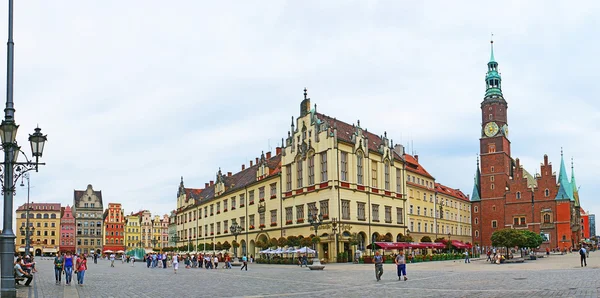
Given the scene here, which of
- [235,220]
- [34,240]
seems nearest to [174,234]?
[235,220]

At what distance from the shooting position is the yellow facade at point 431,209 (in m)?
81.5

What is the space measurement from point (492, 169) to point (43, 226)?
4429 inches

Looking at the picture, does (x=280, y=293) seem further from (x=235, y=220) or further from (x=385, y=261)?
(x=235, y=220)

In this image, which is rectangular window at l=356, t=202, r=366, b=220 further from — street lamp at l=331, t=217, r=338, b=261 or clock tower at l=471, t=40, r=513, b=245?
clock tower at l=471, t=40, r=513, b=245

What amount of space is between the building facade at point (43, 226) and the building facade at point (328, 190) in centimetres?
9054

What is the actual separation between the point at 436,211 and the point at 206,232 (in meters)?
37.1

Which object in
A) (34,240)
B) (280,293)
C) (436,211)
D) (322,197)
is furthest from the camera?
(34,240)

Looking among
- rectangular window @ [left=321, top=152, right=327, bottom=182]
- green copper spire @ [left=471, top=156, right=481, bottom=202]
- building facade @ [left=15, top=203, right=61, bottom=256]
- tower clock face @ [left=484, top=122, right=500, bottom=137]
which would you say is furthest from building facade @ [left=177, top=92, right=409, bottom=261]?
building facade @ [left=15, top=203, right=61, bottom=256]

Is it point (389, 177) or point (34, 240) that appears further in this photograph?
point (34, 240)

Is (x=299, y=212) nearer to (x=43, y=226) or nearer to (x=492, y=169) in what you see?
(x=492, y=169)

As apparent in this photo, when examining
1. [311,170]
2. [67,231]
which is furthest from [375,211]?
[67,231]

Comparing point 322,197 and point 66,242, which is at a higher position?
point 322,197

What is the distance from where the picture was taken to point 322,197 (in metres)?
62.7

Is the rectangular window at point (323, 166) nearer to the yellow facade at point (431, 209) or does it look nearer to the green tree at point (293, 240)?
the green tree at point (293, 240)
